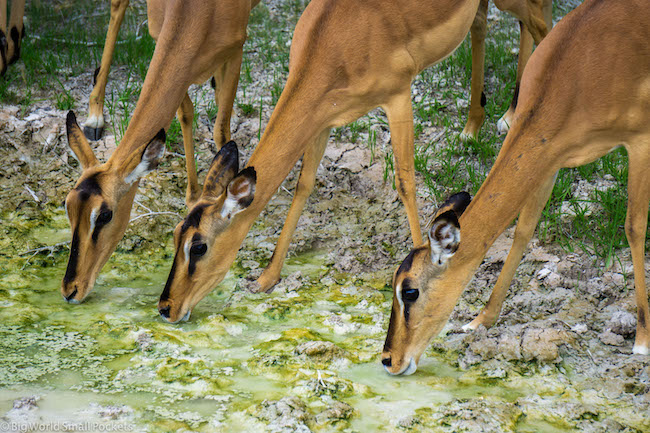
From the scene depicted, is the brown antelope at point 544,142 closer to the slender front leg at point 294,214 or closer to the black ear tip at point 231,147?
the black ear tip at point 231,147

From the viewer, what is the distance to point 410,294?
4395mm

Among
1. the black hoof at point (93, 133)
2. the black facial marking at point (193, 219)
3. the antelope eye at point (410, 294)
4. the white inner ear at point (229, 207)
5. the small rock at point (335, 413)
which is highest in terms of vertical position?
the black hoof at point (93, 133)

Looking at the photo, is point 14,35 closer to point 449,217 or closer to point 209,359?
point 209,359

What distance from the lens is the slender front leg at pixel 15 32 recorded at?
8.48m

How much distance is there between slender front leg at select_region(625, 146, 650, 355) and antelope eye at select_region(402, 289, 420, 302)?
1332 mm

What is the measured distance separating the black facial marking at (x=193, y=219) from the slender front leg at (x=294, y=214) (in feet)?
2.93

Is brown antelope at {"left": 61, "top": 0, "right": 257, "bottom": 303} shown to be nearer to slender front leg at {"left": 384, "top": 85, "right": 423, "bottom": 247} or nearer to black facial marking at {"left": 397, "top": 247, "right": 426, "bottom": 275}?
slender front leg at {"left": 384, "top": 85, "right": 423, "bottom": 247}

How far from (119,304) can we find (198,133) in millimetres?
2683

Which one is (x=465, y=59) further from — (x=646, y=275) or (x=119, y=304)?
(x=119, y=304)

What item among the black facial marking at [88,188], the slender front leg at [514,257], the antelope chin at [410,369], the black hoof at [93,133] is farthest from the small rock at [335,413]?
the black hoof at [93,133]

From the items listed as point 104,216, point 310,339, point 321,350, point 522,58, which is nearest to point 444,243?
point 321,350

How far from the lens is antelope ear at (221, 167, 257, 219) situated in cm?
475

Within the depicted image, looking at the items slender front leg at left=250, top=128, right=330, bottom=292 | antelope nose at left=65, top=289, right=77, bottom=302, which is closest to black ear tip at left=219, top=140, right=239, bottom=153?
slender front leg at left=250, top=128, right=330, bottom=292

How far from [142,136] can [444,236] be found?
225 centimetres
